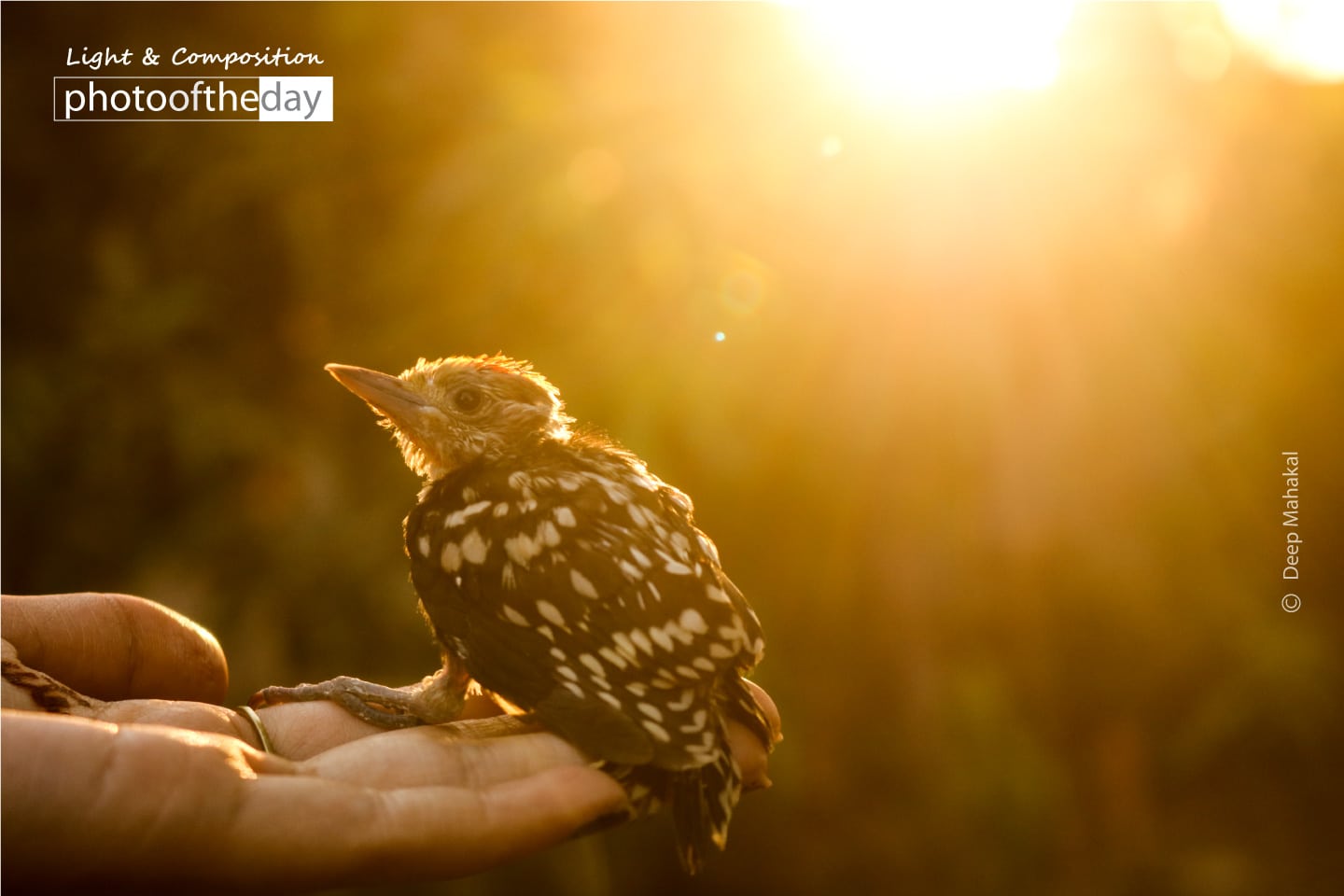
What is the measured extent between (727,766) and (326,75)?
3.46 metres

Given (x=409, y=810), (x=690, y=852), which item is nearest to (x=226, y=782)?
(x=409, y=810)

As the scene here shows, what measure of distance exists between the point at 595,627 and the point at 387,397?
100 centimetres

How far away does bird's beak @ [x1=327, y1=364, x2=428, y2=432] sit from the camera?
9.27ft

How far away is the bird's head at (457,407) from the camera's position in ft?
9.31

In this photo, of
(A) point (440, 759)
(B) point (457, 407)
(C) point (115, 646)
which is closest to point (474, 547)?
(A) point (440, 759)

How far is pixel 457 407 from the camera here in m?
2.89

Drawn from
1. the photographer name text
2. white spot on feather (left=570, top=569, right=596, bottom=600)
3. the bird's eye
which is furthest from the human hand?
the photographer name text

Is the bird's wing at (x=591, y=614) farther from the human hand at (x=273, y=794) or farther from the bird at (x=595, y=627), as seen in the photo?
the human hand at (x=273, y=794)

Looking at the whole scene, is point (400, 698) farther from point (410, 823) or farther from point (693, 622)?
point (693, 622)

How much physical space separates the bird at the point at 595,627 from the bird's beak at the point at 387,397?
0.22 metres

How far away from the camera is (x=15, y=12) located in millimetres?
4172

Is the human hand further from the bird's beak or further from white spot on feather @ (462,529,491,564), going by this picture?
the bird's beak

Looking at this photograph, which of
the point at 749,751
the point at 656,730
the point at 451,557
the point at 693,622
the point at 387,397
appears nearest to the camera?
the point at 656,730

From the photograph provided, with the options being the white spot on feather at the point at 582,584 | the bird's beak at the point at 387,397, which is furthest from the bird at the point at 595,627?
the bird's beak at the point at 387,397
